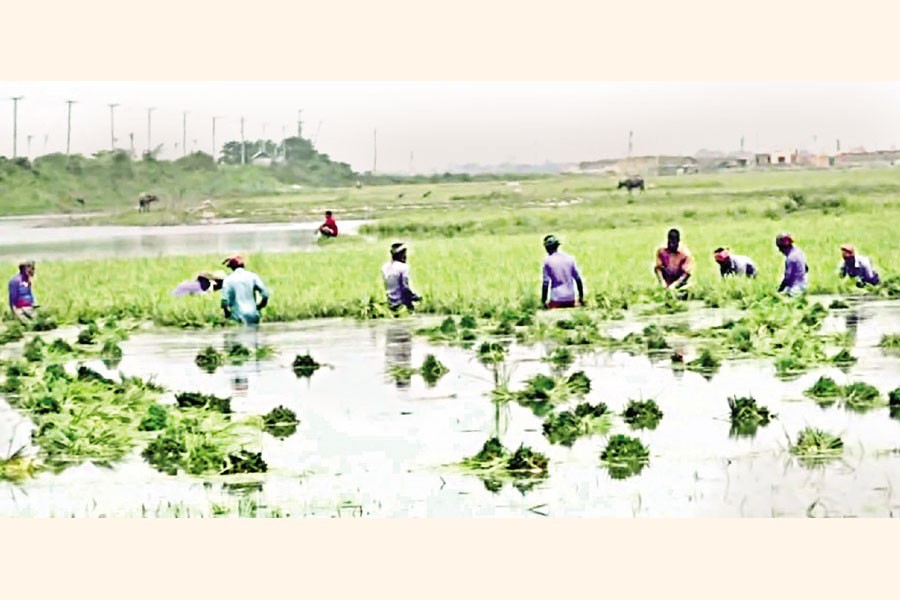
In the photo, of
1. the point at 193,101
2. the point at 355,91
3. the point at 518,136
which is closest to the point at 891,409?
the point at 518,136

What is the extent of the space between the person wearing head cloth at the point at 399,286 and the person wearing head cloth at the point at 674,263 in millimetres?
1885

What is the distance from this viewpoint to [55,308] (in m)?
16.7

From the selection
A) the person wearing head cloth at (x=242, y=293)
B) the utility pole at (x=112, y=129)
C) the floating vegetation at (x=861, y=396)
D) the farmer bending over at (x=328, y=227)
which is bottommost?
the floating vegetation at (x=861, y=396)

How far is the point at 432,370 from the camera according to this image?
16.4m

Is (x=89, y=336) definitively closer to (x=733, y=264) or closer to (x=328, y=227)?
(x=328, y=227)

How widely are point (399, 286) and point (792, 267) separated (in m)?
3.03

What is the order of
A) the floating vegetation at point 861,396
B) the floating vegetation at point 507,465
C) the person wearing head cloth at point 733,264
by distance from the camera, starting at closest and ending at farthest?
the floating vegetation at point 507,465 → the floating vegetation at point 861,396 → the person wearing head cloth at point 733,264

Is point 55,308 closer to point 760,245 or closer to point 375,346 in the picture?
point 375,346

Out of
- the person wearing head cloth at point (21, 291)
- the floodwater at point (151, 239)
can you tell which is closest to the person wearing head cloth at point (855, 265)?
the floodwater at point (151, 239)

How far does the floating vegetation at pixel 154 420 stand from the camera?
15320 mm

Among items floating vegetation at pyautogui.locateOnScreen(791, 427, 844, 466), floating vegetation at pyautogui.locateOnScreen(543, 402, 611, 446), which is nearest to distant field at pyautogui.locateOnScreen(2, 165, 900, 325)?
floating vegetation at pyautogui.locateOnScreen(543, 402, 611, 446)

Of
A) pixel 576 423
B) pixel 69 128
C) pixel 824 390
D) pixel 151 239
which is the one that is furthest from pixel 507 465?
pixel 69 128

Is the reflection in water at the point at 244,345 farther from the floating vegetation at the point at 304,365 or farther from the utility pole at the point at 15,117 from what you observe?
the utility pole at the point at 15,117

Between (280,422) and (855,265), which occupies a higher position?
(855,265)
